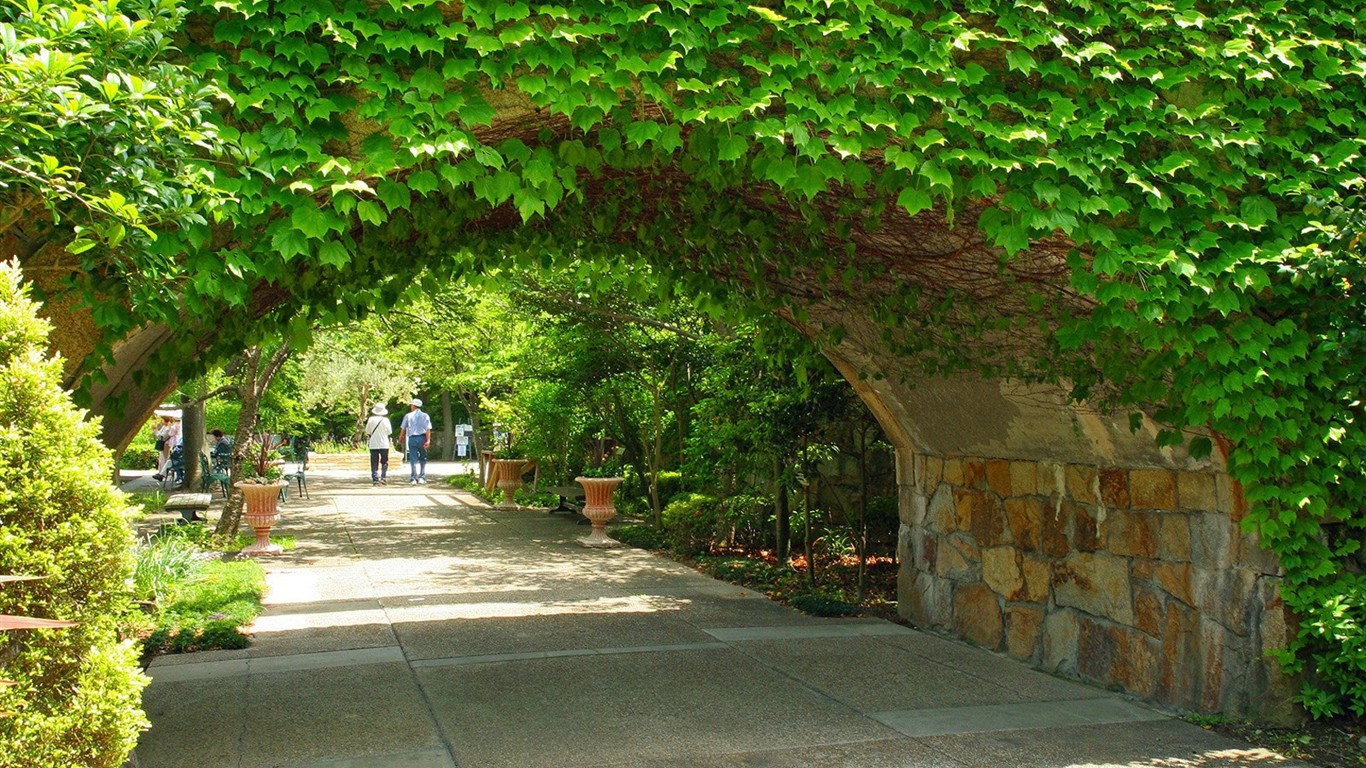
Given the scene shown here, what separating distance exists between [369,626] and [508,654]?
1.40 metres

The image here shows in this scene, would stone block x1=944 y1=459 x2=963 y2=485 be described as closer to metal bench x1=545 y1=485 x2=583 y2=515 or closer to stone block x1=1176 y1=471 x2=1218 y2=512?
stone block x1=1176 y1=471 x2=1218 y2=512

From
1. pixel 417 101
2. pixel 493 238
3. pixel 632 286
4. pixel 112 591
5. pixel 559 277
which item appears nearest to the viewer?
pixel 112 591

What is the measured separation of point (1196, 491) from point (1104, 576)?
0.87 meters

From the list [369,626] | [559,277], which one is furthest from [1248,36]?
[559,277]

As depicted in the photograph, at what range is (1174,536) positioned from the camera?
558 centimetres

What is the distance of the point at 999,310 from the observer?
5.65 meters

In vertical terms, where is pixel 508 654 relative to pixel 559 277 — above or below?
below

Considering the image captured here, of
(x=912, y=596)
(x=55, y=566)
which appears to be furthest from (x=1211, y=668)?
(x=55, y=566)

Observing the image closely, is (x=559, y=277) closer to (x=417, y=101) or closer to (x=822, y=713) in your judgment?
(x=822, y=713)

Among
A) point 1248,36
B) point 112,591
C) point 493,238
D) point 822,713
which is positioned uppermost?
point 1248,36

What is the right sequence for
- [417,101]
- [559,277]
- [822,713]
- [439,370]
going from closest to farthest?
[417,101], [822,713], [559,277], [439,370]

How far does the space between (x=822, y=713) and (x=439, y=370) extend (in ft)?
59.7

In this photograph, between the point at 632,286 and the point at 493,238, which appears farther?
the point at 632,286

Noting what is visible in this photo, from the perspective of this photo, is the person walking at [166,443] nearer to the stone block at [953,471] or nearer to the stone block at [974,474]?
the stone block at [953,471]
